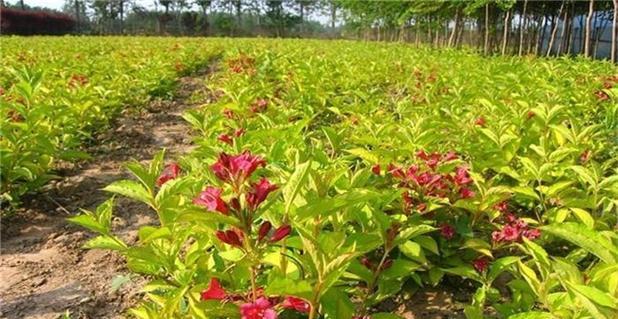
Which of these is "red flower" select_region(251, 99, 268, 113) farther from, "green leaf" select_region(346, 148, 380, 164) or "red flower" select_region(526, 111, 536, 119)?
"red flower" select_region(526, 111, 536, 119)

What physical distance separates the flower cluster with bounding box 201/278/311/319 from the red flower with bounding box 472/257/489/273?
976mm

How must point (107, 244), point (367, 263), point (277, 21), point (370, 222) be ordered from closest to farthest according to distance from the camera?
point (107, 244), point (370, 222), point (367, 263), point (277, 21)

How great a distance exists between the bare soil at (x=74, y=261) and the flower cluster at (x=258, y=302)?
902mm

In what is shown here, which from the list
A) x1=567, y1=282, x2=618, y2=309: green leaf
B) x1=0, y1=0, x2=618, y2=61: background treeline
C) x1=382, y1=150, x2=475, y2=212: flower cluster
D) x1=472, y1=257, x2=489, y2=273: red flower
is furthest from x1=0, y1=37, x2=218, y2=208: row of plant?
x1=0, y1=0, x2=618, y2=61: background treeline

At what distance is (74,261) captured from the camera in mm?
3035

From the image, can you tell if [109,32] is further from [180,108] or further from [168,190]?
[168,190]

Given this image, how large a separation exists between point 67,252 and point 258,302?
2215mm

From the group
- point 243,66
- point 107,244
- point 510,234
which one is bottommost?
point 510,234

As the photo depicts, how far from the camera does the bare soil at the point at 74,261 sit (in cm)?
243

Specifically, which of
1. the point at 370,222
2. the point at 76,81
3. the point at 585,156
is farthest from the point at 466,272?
the point at 76,81

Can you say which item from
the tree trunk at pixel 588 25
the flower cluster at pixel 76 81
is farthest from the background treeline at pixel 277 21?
the flower cluster at pixel 76 81

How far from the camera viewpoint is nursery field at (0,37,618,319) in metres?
1.43

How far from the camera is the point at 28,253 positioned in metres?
3.17

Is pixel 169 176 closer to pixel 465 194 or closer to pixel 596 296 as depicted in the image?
pixel 465 194
